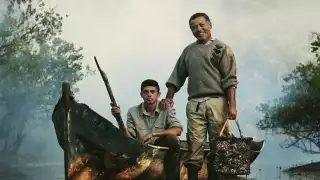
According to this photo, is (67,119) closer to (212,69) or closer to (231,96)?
(212,69)

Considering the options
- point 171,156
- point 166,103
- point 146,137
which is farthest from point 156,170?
point 166,103

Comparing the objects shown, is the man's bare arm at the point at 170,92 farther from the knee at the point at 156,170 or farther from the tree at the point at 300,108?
the tree at the point at 300,108

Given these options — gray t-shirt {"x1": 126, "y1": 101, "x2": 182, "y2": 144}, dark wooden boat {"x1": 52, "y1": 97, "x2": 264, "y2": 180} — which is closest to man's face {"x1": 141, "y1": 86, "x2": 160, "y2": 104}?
gray t-shirt {"x1": 126, "y1": 101, "x2": 182, "y2": 144}

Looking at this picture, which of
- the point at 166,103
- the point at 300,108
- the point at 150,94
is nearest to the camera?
the point at 166,103

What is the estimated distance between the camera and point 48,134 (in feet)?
157

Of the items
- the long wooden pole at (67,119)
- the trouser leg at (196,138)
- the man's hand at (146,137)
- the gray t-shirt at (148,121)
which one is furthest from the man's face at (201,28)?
the long wooden pole at (67,119)

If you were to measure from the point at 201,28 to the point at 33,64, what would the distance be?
25.3 m

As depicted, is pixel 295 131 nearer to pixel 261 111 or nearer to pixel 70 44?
pixel 261 111

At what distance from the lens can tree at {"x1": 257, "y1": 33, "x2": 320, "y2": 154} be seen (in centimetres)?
2875

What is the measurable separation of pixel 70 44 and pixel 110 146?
86.2ft

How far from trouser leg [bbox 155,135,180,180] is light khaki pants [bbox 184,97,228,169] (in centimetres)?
36

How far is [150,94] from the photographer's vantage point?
6.42m

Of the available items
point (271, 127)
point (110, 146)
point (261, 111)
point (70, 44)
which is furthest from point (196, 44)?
point (261, 111)

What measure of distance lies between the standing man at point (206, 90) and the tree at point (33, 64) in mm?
19011
